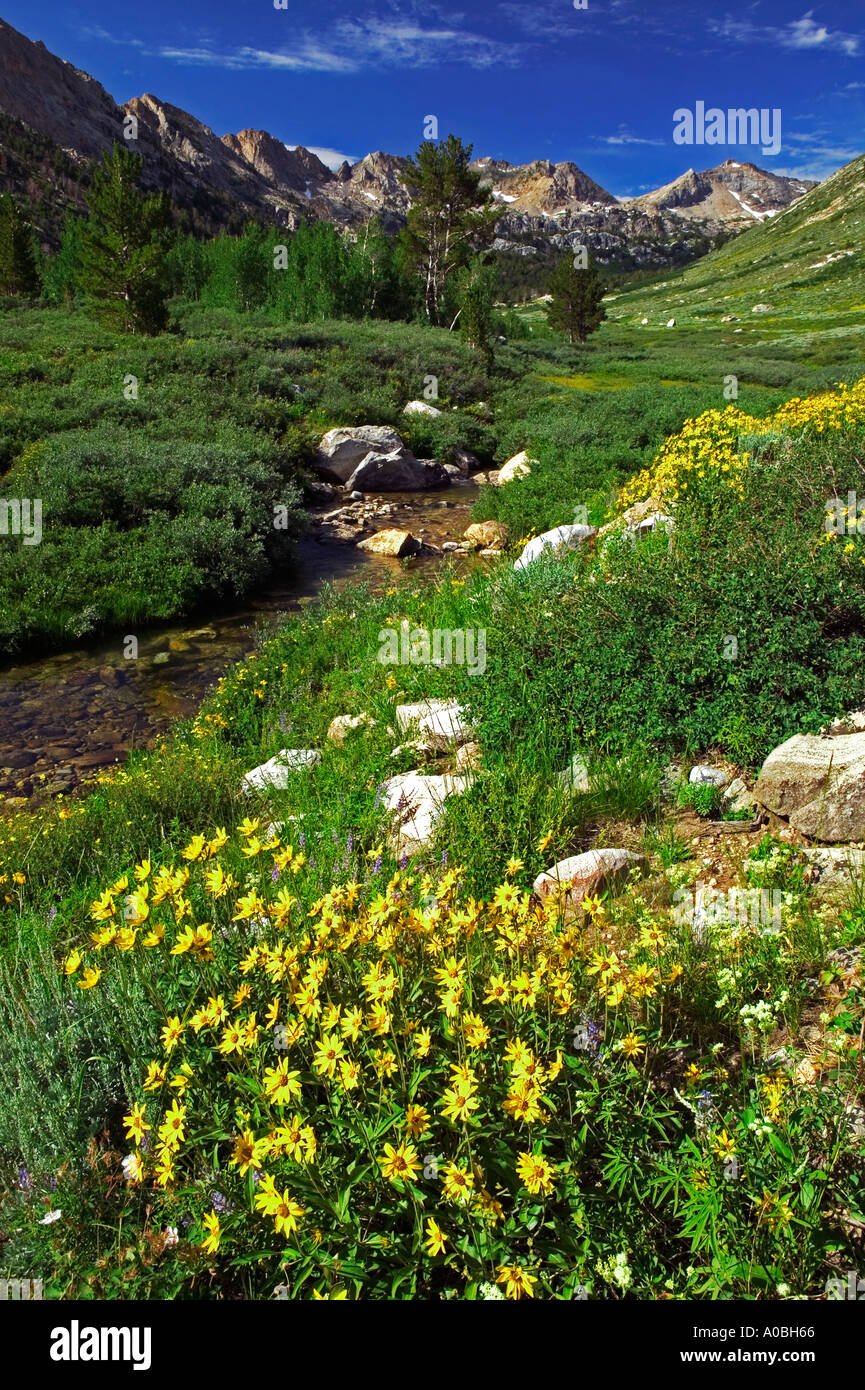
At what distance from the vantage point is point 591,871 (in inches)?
156

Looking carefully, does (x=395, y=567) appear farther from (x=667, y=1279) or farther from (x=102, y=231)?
(x=102, y=231)

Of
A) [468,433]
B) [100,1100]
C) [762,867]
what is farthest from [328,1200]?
[468,433]

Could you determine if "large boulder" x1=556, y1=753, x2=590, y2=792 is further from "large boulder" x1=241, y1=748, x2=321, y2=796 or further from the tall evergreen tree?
the tall evergreen tree

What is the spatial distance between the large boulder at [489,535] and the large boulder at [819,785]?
1180cm

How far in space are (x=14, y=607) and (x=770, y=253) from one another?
6955 inches

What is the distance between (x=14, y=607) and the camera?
1132 cm

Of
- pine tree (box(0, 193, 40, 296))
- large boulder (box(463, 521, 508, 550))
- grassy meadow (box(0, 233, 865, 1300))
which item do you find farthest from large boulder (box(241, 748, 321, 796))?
pine tree (box(0, 193, 40, 296))

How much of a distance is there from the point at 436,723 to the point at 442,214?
191 feet

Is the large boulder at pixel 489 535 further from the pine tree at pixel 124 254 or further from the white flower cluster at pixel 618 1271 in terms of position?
the pine tree at pixel 124 254

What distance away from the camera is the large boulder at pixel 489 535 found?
1596 cm

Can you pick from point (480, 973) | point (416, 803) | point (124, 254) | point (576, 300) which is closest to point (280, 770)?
point (416, 803)

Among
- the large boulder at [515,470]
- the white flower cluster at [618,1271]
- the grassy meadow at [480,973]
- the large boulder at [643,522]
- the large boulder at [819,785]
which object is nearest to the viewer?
the white flower cluster at [618,1271]

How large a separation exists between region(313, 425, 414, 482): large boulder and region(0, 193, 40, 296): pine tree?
132ft

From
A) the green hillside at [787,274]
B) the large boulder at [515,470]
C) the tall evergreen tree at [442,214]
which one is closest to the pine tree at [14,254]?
the tall evergreen tree at [442,214]
